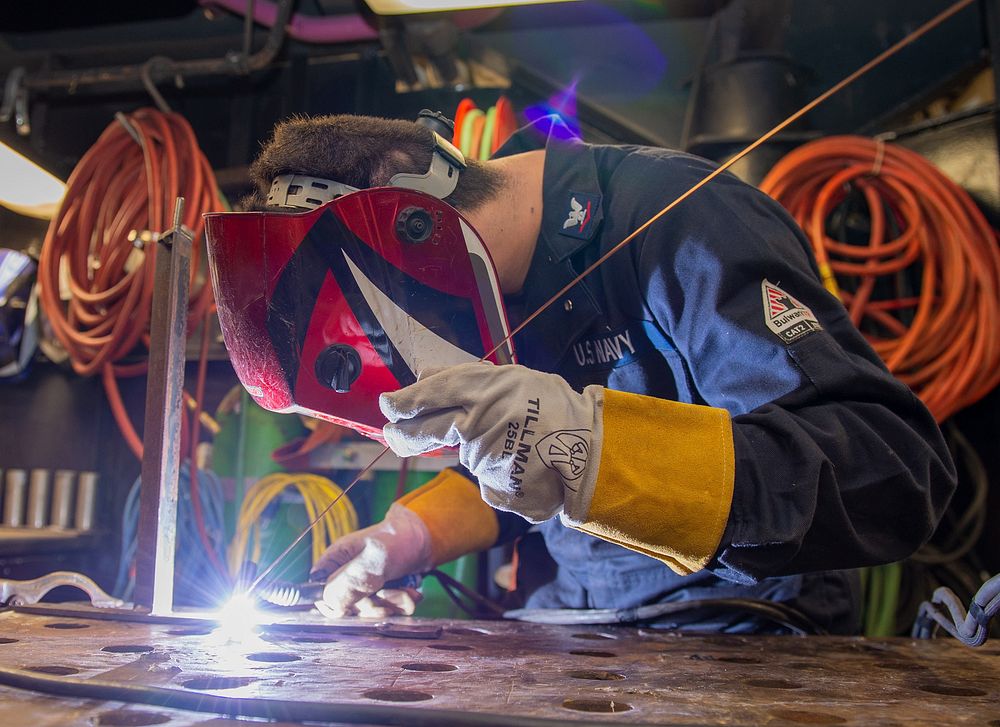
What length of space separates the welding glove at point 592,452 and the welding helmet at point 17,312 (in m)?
1.92

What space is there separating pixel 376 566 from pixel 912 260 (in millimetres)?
1674

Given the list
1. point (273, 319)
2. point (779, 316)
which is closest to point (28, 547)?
point (273, 319)

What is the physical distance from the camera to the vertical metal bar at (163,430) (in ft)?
4.05

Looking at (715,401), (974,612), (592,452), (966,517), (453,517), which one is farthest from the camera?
(966,517)

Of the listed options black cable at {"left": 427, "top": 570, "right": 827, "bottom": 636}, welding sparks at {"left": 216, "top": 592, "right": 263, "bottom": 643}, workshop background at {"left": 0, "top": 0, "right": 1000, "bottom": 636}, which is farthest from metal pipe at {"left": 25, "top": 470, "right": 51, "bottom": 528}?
black cable at {"left": 427, "top": 570, "right": 827, "bottom": 636}

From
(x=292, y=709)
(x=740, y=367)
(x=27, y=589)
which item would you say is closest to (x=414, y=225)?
(x=740, y=367)

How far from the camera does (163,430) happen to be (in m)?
1.24

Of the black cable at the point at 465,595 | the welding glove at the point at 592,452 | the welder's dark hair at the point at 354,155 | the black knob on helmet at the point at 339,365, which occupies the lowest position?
the black cable at the point at 465,595

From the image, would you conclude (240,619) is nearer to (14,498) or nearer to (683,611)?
(683,611)

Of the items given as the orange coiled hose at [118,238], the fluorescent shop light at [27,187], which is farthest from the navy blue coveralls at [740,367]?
the fluorescent shop light at [27,187]

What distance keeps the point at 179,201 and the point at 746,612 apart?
3.78 feet

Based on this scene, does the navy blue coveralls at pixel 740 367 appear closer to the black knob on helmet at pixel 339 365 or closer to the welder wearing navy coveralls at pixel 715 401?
the welder wearing navy coveralls at pixel 715 401

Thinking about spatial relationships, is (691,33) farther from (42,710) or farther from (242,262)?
(42,710)

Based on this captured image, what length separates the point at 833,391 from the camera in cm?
98
